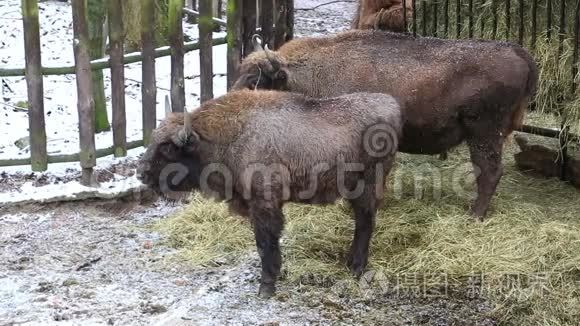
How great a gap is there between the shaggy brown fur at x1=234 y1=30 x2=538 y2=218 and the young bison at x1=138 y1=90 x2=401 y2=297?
2.85ft

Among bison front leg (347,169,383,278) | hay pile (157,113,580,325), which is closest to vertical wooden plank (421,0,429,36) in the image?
hay pile (157,113,580,325)

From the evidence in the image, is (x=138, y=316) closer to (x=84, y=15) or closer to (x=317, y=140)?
(x=317, y=140)

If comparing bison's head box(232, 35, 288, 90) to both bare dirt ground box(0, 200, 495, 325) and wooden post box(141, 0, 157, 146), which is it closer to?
wooden post box(141, 0, 157, 146)

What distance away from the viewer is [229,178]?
17.0 feet

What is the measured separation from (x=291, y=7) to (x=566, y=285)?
165 inches

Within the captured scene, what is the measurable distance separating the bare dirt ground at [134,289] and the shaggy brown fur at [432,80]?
1418 millimetres

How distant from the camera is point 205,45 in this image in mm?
7289

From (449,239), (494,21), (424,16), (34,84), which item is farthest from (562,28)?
(34,84)

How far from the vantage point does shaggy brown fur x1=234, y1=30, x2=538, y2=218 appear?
599 centimetres

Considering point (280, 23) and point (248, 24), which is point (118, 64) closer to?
point (248, 24)

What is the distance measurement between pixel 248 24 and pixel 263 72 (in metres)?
1.58

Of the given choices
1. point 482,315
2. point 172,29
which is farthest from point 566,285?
point 172,29

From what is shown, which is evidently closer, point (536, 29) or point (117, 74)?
point (536, 29)

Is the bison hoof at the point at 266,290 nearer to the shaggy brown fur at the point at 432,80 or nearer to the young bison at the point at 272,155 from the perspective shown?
the young bison at the point at 272,155
